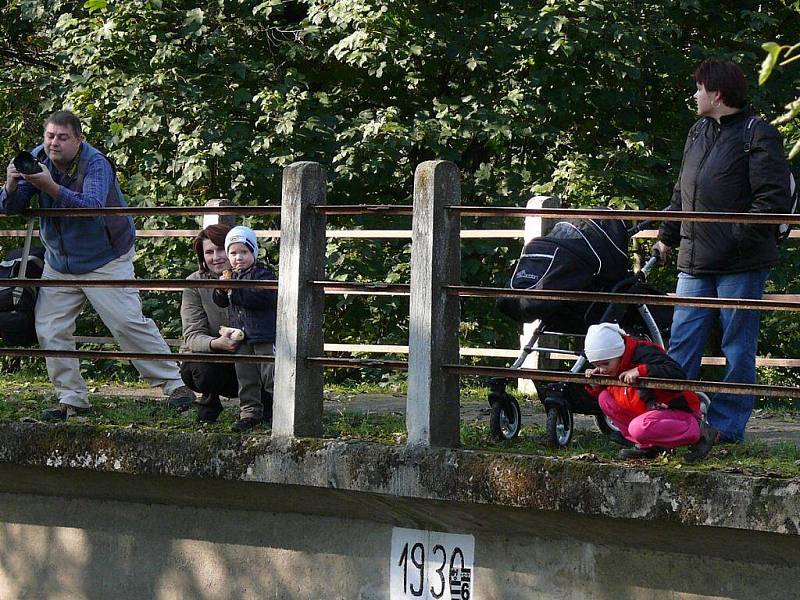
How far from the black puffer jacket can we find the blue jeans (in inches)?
2.4

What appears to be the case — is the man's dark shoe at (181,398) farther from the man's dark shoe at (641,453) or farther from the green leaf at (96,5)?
the green leaf at (96,5)

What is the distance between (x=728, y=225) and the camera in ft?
18.6

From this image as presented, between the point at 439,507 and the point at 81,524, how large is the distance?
1913 mm

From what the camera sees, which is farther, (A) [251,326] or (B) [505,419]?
(A) [251,326]

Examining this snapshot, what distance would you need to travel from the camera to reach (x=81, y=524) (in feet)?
21.1

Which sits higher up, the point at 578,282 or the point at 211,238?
the point at 211,238

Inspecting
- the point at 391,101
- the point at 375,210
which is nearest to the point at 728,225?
the point at 375,210

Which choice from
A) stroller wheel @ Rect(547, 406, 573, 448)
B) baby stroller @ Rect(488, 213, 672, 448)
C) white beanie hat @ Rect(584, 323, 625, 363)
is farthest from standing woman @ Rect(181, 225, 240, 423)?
white beanie hat @ Rect(584, 323, 625, 363)

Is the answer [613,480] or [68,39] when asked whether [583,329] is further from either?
[68,39]

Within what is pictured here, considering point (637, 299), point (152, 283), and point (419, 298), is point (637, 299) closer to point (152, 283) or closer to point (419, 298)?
point (419, 298)

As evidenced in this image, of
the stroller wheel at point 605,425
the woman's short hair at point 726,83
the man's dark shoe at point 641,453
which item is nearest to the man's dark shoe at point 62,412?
the stroller wheel at point 605,425

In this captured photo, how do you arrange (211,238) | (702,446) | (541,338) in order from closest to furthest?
(702,446) < (211,238) < (541,338)

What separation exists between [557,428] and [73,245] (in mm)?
2612

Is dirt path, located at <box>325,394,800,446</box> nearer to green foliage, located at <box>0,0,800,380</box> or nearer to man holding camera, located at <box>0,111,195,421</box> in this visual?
man holding camera, located at <box>0,111,195,421</box>
